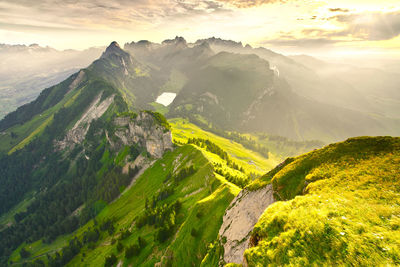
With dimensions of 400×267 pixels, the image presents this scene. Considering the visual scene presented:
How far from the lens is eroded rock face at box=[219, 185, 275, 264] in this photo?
111 feet

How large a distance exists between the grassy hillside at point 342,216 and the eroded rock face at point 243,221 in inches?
250

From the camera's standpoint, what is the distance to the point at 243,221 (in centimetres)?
3822

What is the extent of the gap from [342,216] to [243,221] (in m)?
20.8

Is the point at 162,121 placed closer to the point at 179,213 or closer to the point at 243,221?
the point at 179,213

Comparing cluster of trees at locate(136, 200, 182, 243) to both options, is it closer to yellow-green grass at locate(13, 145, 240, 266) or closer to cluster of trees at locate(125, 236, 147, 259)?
yellow-green grass at locate(13, 145, 240, 266)

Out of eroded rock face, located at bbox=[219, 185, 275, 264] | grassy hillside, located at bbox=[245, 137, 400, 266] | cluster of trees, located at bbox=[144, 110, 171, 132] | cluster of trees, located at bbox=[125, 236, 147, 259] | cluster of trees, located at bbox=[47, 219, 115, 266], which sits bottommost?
cluster of trees, located at bbox=[47, 219, 115, 266]

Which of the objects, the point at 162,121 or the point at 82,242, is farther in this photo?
the point at 162,121

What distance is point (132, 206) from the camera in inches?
5625

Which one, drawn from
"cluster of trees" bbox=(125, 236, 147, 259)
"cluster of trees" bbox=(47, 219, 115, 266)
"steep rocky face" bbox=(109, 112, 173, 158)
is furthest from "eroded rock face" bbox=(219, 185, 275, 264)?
"steep rocky face" bbox=(109, 112, 173, 158)

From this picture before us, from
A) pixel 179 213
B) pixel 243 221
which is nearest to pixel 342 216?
pixel 243 221

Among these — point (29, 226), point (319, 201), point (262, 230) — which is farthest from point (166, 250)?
point (29, 226)

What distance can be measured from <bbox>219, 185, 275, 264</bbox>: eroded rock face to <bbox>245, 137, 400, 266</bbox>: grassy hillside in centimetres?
635

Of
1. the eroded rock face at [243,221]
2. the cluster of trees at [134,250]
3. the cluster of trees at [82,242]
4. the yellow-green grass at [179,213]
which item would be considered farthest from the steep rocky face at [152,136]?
the eroded rock face at [243,221]

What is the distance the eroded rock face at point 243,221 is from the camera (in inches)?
1332
